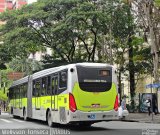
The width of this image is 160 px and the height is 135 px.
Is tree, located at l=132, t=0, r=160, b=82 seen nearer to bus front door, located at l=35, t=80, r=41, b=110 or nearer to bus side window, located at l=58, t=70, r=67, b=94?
bus front door, located at l=35, t=80, r=41, b=110

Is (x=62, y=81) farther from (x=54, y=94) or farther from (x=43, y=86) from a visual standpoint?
(x=43, y=86)

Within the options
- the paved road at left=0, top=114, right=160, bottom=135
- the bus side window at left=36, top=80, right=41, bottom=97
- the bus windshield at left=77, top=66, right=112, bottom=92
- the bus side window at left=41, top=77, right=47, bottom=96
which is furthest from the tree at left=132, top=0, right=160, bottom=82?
the bus windshield at left=77, top=66, right=112, bottom=92

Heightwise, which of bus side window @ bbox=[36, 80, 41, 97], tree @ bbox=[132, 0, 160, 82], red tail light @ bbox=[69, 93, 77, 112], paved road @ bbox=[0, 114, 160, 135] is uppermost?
tree @ bbox=[132, 0, 160, 82]

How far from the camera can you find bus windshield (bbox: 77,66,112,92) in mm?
20359

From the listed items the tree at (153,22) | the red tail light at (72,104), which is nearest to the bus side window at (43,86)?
the red tail light at (72,104)

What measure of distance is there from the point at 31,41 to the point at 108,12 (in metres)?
7.44

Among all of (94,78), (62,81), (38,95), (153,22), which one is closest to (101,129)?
(94,78)

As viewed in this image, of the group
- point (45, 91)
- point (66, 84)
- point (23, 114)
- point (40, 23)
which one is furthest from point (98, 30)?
point (66, 84)

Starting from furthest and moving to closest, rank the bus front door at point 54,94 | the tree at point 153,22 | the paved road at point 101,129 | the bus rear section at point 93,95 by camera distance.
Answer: the tree at point 153,22, the bus front door at point 54,94, the bus rear section at point 93,95, the paved road at point 101,129

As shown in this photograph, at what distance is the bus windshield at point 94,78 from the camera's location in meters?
20.4

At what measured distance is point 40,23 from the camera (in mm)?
40156

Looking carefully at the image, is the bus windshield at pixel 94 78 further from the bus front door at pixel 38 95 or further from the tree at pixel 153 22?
the tree at pixel 153 22

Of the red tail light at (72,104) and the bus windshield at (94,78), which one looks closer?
the red tail light at (72,104)

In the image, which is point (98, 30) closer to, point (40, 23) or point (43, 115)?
point (40, 23)
